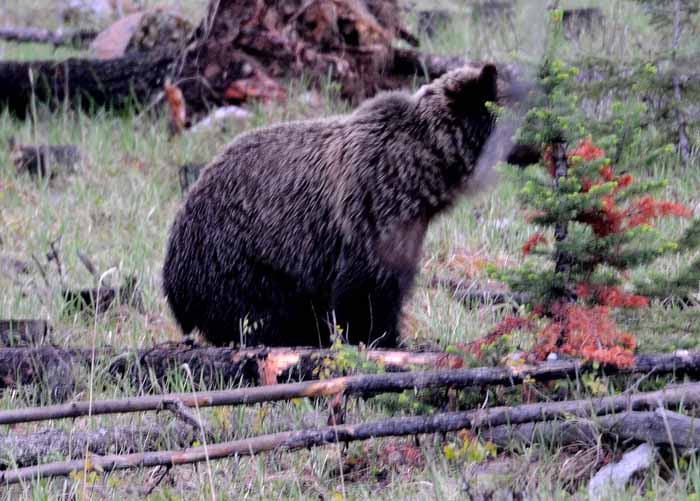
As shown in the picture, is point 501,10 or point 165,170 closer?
point 165,170

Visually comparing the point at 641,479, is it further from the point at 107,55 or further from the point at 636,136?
the point at 107,55

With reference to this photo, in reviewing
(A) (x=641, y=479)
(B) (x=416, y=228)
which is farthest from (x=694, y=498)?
(B) (x=416, y=228)

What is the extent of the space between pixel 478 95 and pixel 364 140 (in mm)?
666

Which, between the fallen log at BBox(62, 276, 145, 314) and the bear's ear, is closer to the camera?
the bear's ear

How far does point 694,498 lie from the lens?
3.39 m

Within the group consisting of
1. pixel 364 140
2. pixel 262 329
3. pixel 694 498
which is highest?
pixel 364 140

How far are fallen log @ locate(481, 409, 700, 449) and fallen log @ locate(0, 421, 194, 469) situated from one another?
1.27m

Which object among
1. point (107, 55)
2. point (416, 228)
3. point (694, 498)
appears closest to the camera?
point (694, 498)

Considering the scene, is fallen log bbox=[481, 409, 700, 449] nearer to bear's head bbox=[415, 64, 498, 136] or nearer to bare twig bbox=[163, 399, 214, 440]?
bare twig bbox=[163, 399, 214, 440]

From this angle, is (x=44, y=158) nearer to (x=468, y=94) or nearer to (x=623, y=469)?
(x=468, y=94)

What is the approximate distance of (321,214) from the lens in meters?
5.76

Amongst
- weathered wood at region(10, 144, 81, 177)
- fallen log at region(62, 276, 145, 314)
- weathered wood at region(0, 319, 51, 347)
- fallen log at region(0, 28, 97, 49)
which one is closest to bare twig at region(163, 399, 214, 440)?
weathered wood at region(0, 319, 51, 347)

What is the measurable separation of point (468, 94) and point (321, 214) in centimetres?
103

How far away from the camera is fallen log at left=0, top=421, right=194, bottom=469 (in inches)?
165
